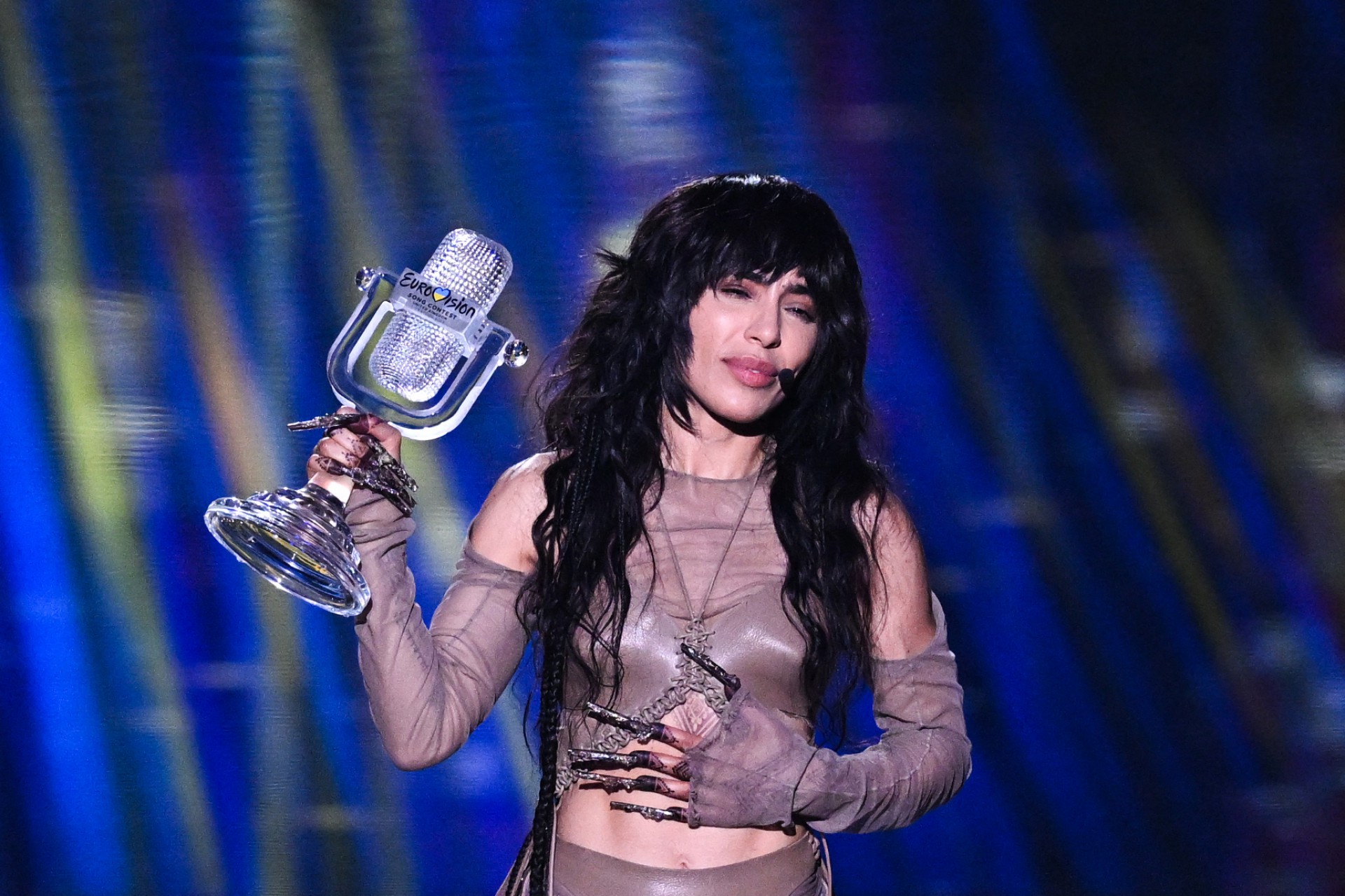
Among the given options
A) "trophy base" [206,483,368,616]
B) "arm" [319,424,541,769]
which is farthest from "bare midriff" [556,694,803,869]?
"trophy base" [206,483,368,616]

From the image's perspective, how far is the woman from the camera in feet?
4.95

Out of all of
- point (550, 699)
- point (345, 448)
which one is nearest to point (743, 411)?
point (550, 699)

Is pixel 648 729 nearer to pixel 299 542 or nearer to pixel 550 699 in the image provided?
pixel 550 699

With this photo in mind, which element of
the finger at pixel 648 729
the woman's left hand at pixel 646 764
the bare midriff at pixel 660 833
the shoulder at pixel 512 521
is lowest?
the bare midriff at pixel 660 833

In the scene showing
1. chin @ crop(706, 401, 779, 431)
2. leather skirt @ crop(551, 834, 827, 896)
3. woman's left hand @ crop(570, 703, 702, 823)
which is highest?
chin @ crop(706, 401, 779, 431)

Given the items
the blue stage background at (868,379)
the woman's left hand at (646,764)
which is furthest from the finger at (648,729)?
the blue stage background at (868,379)

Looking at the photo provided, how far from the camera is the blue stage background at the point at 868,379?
2949mm

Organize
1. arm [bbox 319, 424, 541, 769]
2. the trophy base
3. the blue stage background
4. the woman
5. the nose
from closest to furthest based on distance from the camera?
the trophy base, arm [bbox 319, 424, 541, 769], the woman, the nose, the blue stage background

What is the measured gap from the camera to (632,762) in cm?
153

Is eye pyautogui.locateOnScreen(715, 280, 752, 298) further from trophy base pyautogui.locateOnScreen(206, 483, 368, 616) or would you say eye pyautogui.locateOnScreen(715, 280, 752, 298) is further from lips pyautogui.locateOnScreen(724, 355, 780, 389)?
trophy base pyautogui.locateOnScreen(206, 483, 368, 616)

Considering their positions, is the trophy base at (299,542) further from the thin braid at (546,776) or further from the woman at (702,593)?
the thin braid at (546,776)

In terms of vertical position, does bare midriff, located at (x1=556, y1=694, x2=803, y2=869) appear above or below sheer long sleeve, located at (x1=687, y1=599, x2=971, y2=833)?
below

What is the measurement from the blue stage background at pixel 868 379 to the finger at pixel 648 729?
5.12 feet

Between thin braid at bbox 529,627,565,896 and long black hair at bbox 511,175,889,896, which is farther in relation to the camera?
long black hair at bbox 511,175,889,896
